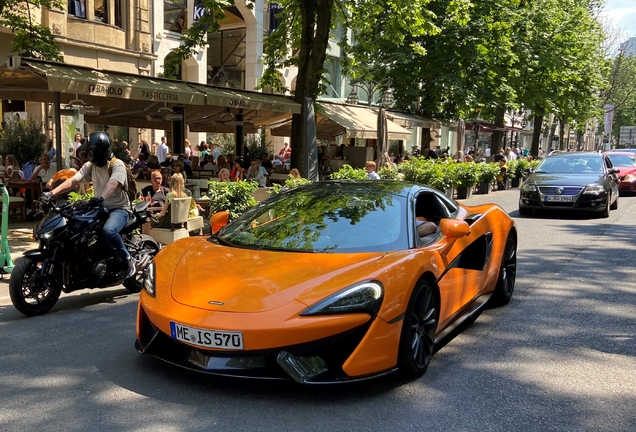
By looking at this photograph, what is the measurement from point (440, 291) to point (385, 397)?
1019 mm

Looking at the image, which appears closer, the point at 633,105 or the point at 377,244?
the point at 377,244

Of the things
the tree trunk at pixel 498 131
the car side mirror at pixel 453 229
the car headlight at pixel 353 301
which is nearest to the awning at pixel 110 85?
the car side mirror at pixel 453 229

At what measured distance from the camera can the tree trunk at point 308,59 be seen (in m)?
14.7

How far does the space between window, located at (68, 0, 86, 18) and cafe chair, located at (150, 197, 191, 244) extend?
1447cm

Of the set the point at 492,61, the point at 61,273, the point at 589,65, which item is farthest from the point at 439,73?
the point at 61,273

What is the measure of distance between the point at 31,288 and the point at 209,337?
308cm

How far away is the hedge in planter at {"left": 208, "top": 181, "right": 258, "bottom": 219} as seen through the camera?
33.6 ft

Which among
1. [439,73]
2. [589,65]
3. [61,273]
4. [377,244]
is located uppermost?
[589,65]

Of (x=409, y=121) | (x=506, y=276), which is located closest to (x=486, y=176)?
(x=409, y=121)

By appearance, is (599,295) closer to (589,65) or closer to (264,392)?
(264,392)

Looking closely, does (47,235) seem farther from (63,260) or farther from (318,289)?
(318,289)

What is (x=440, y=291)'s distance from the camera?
4.50m

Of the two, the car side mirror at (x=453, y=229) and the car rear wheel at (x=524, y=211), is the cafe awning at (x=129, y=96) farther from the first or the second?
the car side mirror at (x=453, y=229)

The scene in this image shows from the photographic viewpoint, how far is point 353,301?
3.66 m
